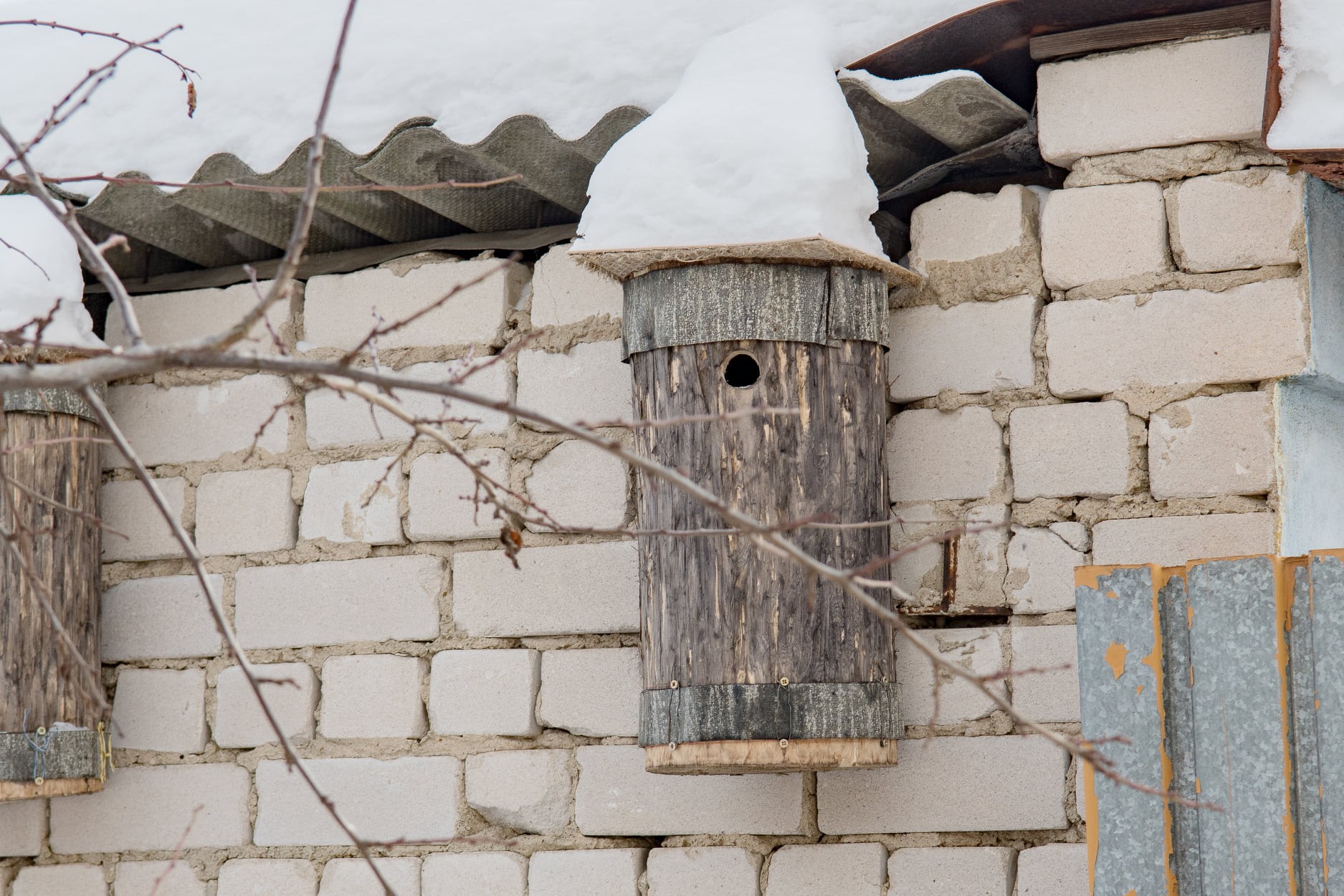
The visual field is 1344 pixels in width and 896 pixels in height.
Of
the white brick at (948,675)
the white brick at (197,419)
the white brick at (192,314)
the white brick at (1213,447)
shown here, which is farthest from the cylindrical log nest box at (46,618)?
the white brick at (1213,447)

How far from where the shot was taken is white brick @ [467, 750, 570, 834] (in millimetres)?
3396

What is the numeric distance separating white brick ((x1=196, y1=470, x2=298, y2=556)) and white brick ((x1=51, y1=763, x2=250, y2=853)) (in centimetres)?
55

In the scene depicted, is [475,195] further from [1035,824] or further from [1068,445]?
[1035,824]

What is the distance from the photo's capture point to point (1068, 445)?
3.11 meters

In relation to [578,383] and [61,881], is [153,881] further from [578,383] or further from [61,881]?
[578,383]

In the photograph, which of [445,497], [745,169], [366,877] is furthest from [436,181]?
[366,877]

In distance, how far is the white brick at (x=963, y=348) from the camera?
10.5ft

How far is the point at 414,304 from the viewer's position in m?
3.71

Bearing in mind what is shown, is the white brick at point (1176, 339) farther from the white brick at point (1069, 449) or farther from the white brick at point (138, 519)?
the white brick at point (138, 519)

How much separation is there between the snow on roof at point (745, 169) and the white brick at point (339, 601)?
3.46 ft

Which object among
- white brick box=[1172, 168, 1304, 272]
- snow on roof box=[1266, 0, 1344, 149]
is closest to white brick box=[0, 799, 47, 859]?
white brick box=[1172, 168, 1304, 272]

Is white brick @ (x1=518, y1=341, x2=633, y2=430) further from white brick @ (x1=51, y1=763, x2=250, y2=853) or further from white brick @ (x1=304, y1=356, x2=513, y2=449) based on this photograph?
white brick @ (x1=51, y1=763, x2=250, y2=853)

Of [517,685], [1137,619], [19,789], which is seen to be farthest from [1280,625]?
[19,789]

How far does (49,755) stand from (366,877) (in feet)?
2.57
